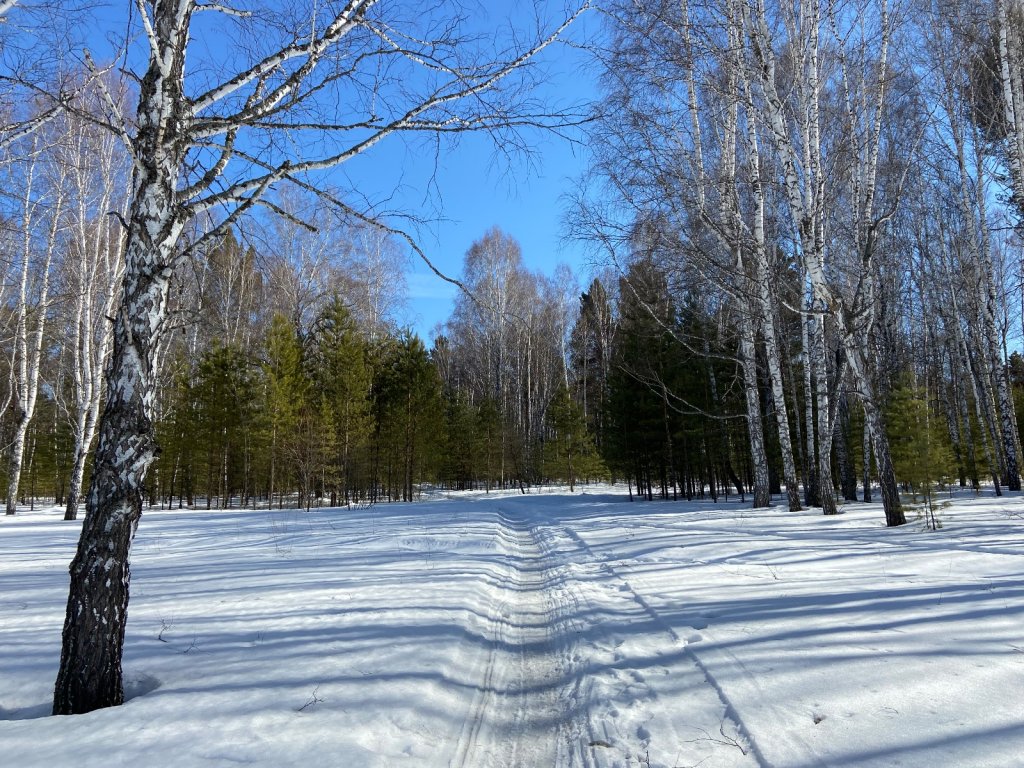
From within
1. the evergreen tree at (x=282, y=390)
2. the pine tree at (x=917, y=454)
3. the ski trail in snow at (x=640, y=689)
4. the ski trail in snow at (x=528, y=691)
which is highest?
the evergreen tree at (x=282, y=390)

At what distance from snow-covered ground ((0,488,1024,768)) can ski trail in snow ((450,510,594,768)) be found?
0.02 metres

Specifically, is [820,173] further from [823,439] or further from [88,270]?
[88,270]

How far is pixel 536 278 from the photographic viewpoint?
38.1 metres

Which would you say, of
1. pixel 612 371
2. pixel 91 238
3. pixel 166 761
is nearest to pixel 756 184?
pixel 166 761

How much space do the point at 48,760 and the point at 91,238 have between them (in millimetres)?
19869

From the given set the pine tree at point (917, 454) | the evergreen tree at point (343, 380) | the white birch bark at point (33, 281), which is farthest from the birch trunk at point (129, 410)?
the evergreen tree at point (343, 380)

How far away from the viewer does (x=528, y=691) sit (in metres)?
3.59

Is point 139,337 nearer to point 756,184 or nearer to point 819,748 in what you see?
point 819,748

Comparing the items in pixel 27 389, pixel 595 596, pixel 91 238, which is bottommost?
pixel 595 596

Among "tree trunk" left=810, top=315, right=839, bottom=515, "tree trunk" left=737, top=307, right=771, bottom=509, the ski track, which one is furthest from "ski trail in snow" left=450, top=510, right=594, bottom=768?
"tree trunk" left=737, top=307, right=771, bottom=509

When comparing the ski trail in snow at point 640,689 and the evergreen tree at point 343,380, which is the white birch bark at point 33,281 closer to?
the evergreen tree at point 343,380

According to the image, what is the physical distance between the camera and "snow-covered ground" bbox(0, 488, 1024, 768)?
2.55 meters

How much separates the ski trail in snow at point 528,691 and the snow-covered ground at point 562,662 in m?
0.02

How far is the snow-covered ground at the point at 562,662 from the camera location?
2.55 meters
